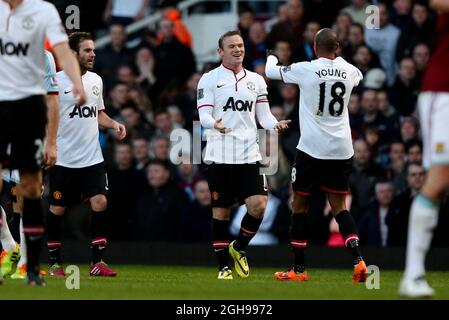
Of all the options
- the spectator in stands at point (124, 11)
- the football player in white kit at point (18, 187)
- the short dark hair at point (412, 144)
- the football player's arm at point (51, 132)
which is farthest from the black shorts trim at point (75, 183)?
the spectator in stands at point (124, 11)

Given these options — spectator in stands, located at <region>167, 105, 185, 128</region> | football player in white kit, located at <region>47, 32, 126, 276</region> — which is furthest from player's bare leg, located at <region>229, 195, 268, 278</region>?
spectator in stands, located at <region>167, 105, 185, 128</region>

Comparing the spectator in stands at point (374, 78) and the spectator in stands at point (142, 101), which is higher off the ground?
the spectator in stands at point (374, 78)

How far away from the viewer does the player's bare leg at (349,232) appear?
43.1 ft

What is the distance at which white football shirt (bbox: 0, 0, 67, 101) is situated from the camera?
35.6 feet

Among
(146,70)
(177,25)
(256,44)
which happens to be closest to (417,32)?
(256,44)

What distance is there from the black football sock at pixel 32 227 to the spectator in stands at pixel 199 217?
740cm

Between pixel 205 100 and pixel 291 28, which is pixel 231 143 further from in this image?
pixel 291 28

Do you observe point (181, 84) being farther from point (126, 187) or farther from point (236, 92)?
point (236, 92)

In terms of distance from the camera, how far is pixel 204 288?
11641mm

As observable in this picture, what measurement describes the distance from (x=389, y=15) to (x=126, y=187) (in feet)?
16.6

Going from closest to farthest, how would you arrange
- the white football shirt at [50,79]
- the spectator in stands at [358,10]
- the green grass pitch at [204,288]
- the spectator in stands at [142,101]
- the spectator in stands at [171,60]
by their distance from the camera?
the green grass pitch at [204,288] → the white football shirt at [50,79] → the spectator in stands at [142,101] → the spectator in stands at [358,10] → the spectator in stands at [171,60]

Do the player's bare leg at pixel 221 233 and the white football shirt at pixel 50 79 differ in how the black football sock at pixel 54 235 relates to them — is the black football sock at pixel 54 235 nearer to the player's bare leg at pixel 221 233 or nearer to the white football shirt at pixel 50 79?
the player's bare leg at pixel 221 233

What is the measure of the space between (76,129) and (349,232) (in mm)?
3117
